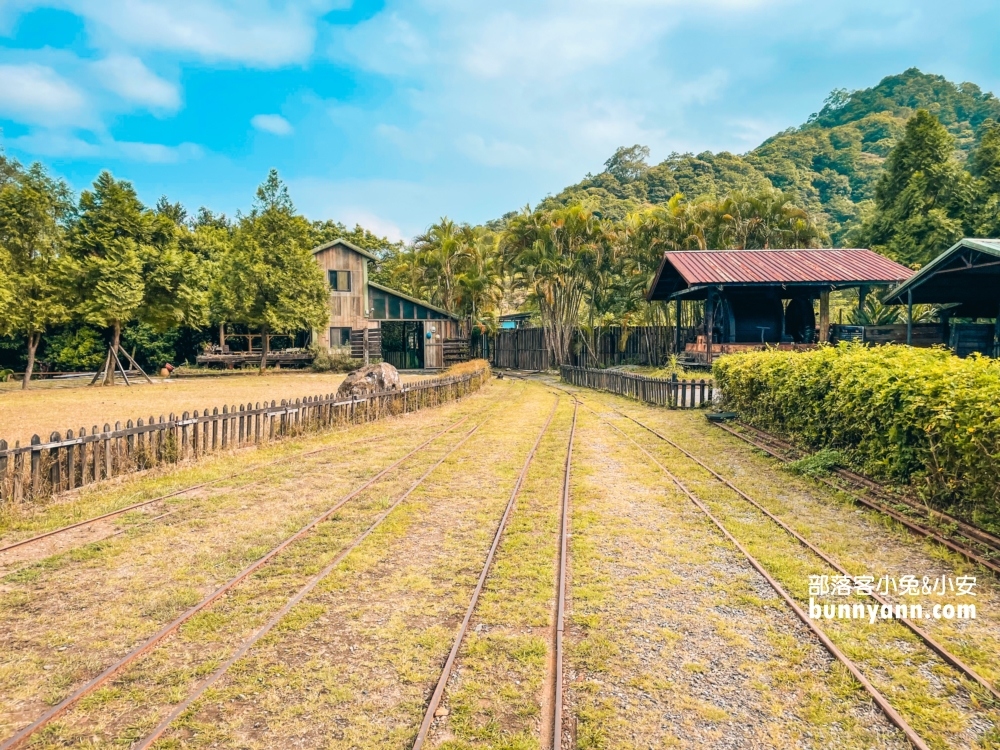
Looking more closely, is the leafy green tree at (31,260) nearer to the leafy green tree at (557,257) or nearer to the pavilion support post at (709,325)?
the leafy green tree at (557,257)

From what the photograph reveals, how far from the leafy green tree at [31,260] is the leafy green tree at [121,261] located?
0.84 meters

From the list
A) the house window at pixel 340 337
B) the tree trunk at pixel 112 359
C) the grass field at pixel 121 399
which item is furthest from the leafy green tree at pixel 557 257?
the tree trunk at pixel 112 359

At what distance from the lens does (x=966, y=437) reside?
18.8 ft

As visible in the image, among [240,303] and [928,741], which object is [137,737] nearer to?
[928,741]

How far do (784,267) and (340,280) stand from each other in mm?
22688

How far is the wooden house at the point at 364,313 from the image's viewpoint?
1334 inches

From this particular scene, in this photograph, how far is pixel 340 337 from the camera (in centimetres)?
3425

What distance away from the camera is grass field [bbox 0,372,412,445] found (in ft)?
43.4

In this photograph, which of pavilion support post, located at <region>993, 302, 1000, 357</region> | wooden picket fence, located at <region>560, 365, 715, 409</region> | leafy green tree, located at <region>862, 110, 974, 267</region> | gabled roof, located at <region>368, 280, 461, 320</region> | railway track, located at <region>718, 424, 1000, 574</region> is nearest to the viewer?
railway track, located at <region>718, 424, 1000, 574</region>

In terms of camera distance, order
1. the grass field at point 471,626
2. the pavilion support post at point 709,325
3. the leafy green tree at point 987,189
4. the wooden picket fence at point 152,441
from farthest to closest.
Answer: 1. the leafy green tree at point 987,189
2. the pavilion support post at point 709,325
3. the wooden picket fence at point 152,441
4. the grass field at point 471,626

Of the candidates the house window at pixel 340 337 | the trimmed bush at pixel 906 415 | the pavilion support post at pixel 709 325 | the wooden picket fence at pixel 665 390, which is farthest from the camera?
the house window at pixel 340 337

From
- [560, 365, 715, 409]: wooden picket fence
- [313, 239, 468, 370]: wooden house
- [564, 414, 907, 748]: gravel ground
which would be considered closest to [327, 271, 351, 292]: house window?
[313, 239, 468, 370]: wooden house

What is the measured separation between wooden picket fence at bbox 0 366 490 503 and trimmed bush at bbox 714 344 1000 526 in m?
9.05

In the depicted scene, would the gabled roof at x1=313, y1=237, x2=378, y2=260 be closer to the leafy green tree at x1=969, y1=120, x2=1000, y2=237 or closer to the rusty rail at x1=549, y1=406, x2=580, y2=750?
the rusty rail at x1=549, y1=406, x2=580, y2=750
